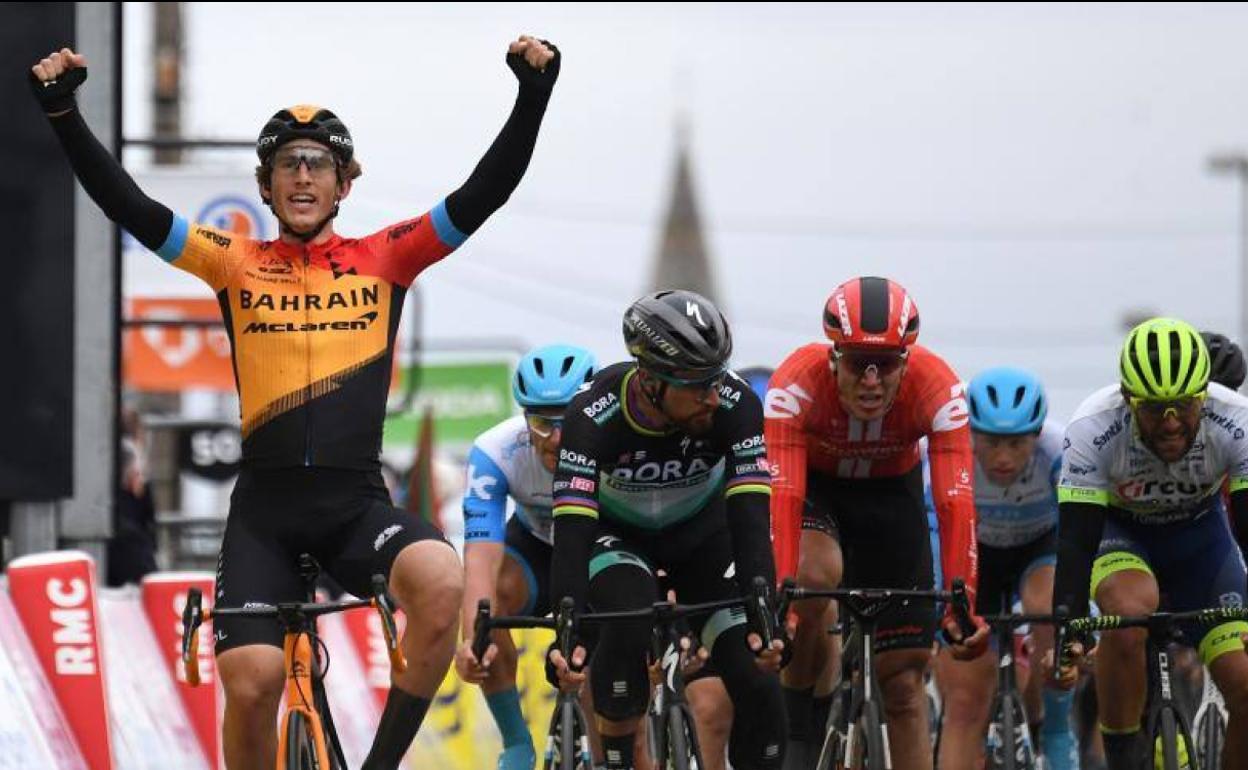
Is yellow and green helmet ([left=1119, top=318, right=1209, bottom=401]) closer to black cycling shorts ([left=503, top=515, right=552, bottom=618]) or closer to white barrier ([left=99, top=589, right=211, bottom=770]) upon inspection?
black cycling shorts ([left=503, top=515, right=552, bottom=618])

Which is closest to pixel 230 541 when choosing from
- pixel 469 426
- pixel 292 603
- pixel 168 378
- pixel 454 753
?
pixel 292 603

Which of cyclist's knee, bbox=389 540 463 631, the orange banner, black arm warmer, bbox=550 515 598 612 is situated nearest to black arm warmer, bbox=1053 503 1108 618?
black arm warmer, bbox=550 515 598 612

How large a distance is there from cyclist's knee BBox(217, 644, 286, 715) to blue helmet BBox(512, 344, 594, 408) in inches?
112

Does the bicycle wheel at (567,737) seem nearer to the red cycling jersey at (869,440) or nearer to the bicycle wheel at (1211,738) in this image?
the red cycling jersey at (869,440)

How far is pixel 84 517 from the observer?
49.9ft

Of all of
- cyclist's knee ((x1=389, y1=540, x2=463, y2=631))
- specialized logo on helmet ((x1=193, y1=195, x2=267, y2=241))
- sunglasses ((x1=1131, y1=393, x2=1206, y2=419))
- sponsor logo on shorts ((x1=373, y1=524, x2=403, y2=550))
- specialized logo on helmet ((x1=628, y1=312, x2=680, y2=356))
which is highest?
specialized logo on helmet ((x1=193, y1=195, x2=267, y2=241))

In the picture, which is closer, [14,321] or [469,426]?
[14,321]

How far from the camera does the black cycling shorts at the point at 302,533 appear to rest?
9227 millimetres

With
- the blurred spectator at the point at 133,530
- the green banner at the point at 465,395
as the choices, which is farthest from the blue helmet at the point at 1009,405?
the green banner at the point at 465,395

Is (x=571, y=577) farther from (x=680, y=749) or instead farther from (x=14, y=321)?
(x=14, y=321)

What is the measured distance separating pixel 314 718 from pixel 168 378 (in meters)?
17.1

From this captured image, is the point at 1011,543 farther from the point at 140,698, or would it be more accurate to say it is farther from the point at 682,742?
the point at 140,698

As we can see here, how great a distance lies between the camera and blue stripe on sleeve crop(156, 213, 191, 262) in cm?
963

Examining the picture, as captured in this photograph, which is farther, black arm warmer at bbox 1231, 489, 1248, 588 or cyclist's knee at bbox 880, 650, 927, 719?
cyclist's knee at bbox 880, 650, 927, 719
